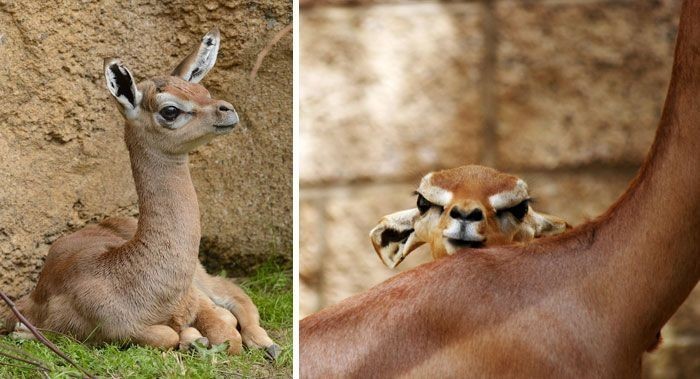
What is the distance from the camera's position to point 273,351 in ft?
5.74

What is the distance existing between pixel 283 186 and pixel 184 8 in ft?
1.38

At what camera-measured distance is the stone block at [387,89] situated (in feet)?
4.71

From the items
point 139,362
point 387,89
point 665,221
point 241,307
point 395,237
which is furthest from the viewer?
point 241,307

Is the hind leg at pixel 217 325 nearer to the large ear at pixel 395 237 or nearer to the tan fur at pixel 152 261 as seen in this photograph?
the tan fur at pixel 152 261

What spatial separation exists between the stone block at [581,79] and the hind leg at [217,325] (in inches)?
21.8

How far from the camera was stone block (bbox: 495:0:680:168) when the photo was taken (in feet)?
5.13

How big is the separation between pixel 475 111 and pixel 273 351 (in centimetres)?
54

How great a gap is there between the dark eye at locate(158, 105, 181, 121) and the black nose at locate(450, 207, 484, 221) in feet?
2.44

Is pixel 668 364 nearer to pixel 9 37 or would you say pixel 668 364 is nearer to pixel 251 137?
pixel 251 137

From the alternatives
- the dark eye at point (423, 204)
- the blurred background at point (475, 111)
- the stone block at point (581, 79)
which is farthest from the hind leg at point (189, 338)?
the dark eye at point (423, 204)

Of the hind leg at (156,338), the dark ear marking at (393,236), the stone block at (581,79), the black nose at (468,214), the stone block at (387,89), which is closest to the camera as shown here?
the black nose at (468,214)

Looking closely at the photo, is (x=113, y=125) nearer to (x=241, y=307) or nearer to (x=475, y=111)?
(x=241, y=307)

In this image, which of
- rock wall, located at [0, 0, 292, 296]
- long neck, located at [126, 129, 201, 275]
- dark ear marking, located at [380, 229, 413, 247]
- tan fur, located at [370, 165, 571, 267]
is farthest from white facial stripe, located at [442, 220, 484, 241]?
rock wall, located at [0, 0, 292, 296]

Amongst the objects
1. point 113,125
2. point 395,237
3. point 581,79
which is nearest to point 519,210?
point 395,237
